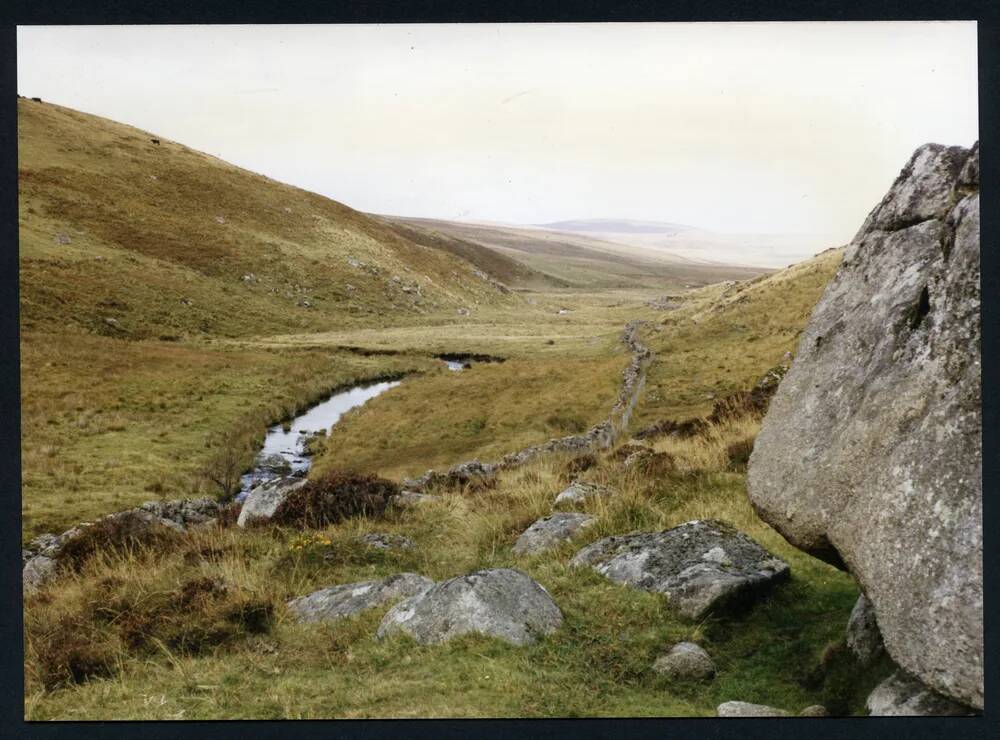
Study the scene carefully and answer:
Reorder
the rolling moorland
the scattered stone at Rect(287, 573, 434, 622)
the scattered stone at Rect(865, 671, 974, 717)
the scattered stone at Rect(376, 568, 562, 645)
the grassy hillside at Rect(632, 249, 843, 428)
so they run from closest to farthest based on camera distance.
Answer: the scattered stone at Rect(865, 671, 974, 717)
the rolling moorland
the scattered stone at Rect(376, 568, 562, 645)
the scattered stone at Rect(287, 573, 434, 622)
the grassy hillside at Rect(632, 249, 843, 428)

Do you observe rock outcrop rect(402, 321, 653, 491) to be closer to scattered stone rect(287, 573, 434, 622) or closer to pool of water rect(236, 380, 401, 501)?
pool of water rect(236, 380, 401, 501)

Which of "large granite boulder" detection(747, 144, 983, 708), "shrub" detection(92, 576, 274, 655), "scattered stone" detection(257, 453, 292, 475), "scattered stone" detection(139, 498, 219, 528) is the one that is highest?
"large granite boulder" detection(747, 144, 983, 708)

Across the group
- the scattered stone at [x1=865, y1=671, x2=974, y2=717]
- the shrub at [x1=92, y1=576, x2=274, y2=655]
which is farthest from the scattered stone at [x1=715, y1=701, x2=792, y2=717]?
the shrub at [x1=92, y1=576, x2=274, y2=655]

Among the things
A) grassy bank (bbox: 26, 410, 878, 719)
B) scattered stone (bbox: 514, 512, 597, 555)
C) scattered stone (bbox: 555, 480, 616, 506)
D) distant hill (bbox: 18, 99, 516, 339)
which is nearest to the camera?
grassy bank (bbox: 26, 410, 878, 719)

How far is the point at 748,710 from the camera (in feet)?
21.4

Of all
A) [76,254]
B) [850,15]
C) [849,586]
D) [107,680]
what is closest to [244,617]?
[107,680]

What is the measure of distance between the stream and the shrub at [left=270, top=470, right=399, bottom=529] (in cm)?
973

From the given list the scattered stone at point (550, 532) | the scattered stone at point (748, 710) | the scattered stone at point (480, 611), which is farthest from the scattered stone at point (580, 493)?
the scattered stone at point (748, 710)

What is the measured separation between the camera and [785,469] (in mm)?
6918

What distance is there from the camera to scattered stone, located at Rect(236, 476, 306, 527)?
12.7 metres

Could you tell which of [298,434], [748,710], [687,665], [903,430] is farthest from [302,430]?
[903,430]

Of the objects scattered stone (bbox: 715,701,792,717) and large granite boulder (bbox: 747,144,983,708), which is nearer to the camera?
large granite boulder (bbox: 747,144,983,708)

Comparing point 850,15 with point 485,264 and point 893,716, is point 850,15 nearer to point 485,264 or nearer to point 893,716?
point 893,716

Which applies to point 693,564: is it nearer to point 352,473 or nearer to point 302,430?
point 352,473
